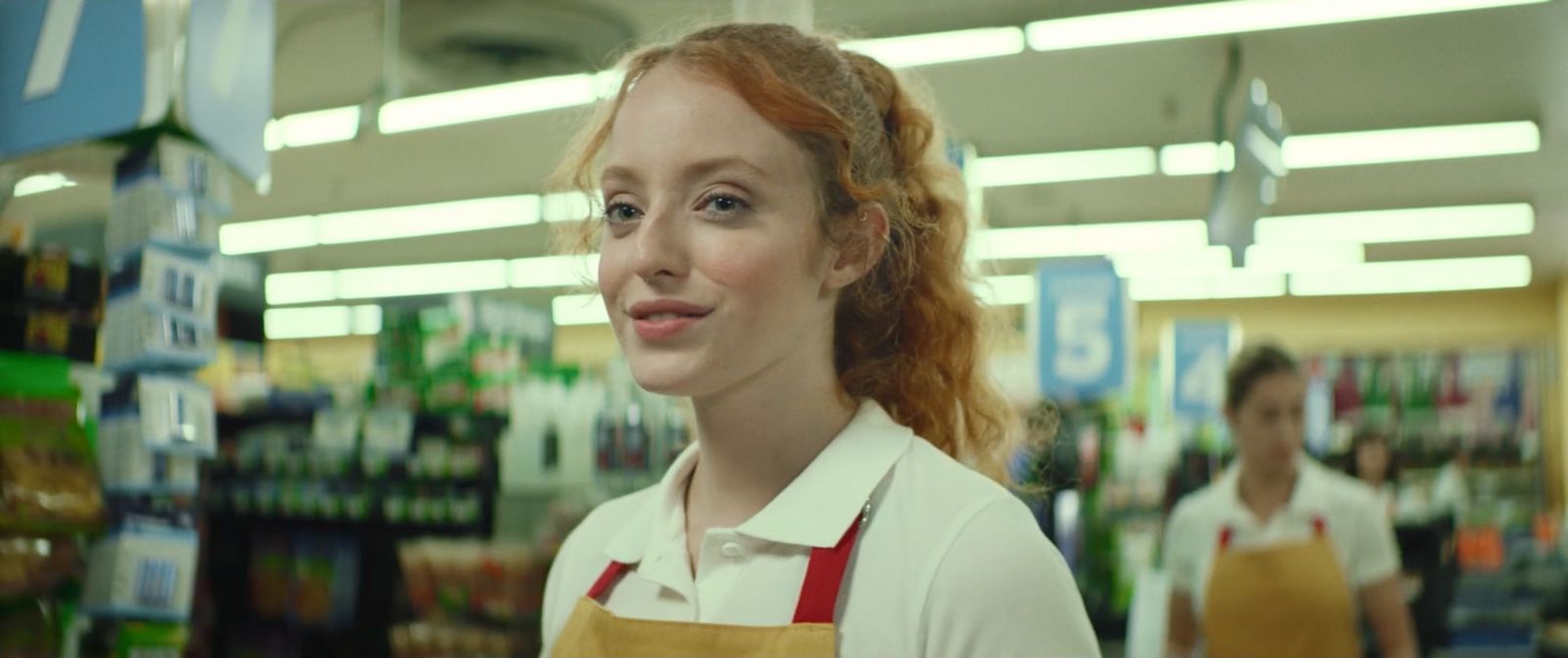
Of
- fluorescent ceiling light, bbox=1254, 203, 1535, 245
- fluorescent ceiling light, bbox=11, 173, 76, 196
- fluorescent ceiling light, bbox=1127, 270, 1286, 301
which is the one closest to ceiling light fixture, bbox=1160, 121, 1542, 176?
fluorescent ceiling light, bbox=1254, 203, 1535, 245

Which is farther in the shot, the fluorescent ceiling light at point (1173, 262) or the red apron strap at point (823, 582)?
the fluorescent ceiling light at point (1173, 262)

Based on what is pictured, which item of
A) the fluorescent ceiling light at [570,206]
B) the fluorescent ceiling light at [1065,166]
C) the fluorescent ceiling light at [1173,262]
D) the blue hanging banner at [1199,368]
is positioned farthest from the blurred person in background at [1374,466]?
the fluorescent ceiling light at [570,206]

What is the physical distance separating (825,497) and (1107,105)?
23.1 feet

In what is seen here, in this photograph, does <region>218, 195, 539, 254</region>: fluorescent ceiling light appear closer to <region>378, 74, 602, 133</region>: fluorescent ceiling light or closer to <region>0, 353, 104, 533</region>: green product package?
<region>378, 74, 602, 133</region>: fluorescent ceiling light

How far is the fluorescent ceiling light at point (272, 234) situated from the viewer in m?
10.4

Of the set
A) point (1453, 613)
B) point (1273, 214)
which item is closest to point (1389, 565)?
point (1453, 613)

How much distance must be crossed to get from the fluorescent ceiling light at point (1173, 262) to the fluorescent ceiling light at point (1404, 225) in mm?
766

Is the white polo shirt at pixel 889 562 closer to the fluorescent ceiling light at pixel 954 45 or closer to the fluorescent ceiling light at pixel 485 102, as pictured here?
the fluorescent ceiling light at pixel 954 45

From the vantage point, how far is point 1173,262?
12.9 metres

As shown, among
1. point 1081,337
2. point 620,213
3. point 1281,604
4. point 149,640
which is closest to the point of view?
point 620,213

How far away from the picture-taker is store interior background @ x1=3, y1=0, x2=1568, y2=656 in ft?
14.9

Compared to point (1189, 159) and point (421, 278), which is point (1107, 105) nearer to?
point (1189, 159)

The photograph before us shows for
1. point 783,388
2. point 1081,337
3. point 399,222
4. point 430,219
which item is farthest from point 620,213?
point 399,222

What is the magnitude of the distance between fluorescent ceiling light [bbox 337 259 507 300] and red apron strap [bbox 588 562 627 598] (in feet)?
35.8
